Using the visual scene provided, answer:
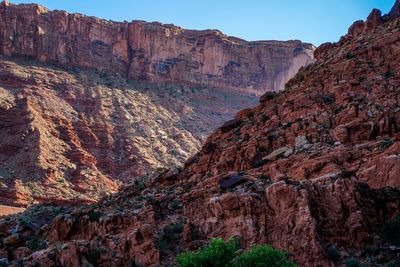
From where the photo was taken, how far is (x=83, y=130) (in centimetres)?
7800

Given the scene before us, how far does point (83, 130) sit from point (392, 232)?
203 ft

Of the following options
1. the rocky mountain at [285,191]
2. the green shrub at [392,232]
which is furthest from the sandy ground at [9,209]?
the green shrub at [392,232]

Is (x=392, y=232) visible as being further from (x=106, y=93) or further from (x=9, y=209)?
(x=106, y=93)

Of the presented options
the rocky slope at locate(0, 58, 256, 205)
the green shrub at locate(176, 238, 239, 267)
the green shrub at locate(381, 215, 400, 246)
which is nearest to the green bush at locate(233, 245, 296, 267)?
the green shrub at locate(176, 238, 239, 267)

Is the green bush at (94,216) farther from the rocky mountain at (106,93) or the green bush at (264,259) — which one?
the rocky mountain at (106,93)

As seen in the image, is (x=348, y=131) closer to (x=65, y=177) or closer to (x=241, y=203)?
(x=241, y=203)

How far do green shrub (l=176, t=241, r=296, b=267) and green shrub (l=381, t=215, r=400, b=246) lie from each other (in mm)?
3964

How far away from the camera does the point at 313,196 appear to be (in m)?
21.2

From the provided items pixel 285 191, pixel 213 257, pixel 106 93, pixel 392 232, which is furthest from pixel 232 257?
pixel 106 93

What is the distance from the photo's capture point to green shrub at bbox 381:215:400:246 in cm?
1941

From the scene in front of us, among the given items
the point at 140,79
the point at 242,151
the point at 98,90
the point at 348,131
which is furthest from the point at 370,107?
the point at 140,79

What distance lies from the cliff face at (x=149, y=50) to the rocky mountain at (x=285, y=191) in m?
→ 60.7

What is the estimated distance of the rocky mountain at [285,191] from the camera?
66.6 feet

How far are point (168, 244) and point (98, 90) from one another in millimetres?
67852
